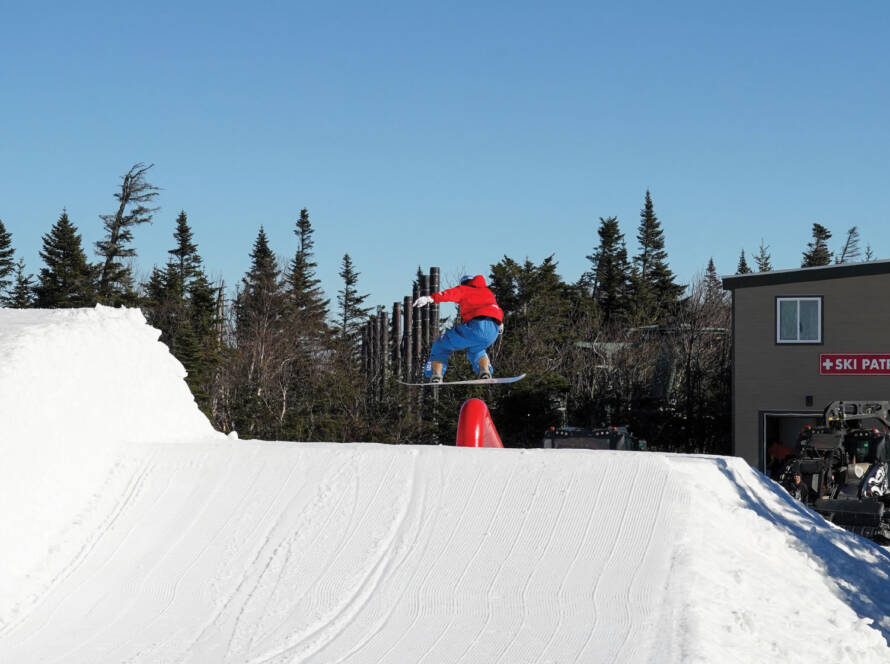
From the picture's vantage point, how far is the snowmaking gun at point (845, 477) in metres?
14.8

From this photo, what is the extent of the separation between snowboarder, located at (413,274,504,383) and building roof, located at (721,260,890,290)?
13.0m

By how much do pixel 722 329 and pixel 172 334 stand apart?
22.3 meters

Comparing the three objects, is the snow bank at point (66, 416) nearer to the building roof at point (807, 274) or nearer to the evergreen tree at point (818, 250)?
the building roof at point (807, 274)

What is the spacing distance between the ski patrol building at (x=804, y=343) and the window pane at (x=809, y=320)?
0.08 feet

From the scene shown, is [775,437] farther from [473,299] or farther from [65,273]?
[65,273]

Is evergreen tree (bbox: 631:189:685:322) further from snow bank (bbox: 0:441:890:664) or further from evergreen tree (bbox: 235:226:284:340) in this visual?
snow bank (bbox: 0:441:890:664)

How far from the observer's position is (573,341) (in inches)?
1571

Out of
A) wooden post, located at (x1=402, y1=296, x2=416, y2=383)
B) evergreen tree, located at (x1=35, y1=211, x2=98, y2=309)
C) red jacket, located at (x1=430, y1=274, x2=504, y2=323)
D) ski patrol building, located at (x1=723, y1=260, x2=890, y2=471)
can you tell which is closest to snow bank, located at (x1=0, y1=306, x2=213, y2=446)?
red jacket, located at (x1=430, y1=274, x2=504, y2=323)

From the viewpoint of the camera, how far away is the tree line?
31125 mm

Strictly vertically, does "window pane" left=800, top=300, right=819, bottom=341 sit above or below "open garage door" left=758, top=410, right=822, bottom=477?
above

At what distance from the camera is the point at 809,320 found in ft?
84.6

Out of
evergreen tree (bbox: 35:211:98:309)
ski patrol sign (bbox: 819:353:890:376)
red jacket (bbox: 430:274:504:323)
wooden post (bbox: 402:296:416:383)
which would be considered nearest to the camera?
red jacket (bbox: 430:274:504:323)

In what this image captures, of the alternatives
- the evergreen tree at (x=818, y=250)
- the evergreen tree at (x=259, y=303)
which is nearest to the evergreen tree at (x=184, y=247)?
the evergreen tree at (x=259, y=303)

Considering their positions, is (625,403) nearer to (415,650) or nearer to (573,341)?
(573,341)
